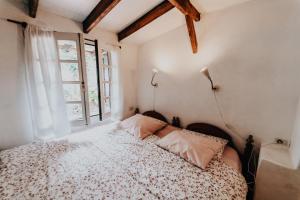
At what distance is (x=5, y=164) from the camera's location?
1.38 m

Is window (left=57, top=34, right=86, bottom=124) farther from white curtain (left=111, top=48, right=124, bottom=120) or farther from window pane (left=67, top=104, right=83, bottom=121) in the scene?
white curtain (left=111, top=48, right=124, bottom=120)

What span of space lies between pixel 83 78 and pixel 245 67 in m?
2.47

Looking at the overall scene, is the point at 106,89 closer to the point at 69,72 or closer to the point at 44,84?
the point at 69,72

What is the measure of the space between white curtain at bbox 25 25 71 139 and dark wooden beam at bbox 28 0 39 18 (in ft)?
0.53

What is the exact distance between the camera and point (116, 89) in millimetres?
2846

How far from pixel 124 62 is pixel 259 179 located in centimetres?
285

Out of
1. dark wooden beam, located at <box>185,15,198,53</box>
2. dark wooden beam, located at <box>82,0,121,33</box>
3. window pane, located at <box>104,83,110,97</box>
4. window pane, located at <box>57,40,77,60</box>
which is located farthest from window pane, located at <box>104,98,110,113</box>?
dark wooden beam, located at <box>185,15,198,53</box>

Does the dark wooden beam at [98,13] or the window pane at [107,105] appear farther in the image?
the window pane at [107,105]

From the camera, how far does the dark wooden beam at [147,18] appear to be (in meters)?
1.90

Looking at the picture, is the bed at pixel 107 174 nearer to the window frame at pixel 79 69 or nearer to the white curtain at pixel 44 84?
Answer: the white curtain at pixel 44 84

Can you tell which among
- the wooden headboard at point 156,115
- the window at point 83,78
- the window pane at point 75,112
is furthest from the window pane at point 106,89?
the wooden headboard at point 156,115

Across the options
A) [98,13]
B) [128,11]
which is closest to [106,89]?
[98,13]

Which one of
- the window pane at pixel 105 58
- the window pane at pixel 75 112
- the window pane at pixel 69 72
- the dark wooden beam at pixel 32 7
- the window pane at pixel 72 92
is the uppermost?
the dark wooden beam at pixel 32 7

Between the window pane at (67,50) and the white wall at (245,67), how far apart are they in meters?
1.63
